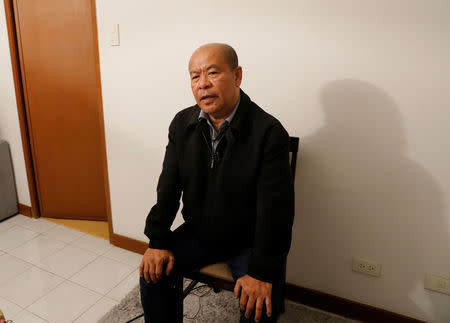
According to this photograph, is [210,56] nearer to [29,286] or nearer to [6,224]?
[29,286]

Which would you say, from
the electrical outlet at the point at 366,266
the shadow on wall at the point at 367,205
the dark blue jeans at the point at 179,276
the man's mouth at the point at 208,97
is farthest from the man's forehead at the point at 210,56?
the electrical outlet at the point at 366,266

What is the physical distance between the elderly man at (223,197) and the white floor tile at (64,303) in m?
0.70

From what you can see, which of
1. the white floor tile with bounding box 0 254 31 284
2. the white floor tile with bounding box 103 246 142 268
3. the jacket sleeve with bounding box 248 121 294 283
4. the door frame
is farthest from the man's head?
the white floor tile with bounding box 0 254 31 284

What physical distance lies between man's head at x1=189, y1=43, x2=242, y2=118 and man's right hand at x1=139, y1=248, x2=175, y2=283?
1.84 ft

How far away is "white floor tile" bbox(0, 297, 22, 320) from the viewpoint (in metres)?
1.54

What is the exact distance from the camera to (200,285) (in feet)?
5.80

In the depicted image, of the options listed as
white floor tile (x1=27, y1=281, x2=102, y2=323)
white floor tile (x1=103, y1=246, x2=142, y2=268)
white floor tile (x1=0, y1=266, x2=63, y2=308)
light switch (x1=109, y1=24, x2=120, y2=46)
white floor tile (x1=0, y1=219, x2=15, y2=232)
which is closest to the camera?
white floor tile (x1=27, y1=281, x2=102, y2=323)

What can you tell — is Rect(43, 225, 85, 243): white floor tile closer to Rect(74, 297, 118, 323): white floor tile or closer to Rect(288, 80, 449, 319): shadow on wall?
Rect(74, 297, 118, 323): white floor tile

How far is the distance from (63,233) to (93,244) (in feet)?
1.07

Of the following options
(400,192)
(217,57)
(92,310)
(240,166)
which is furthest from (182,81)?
(92,310)

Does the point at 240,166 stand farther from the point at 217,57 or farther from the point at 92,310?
the point at 92,310

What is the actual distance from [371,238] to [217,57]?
1096 mm

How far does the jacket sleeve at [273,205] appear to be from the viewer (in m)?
1.02

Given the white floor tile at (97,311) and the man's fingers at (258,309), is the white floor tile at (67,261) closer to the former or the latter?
the white floor tile at (97,311)
